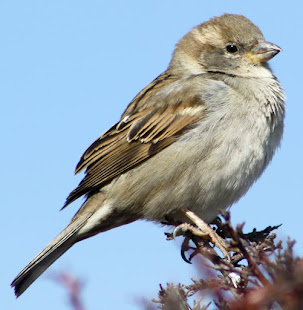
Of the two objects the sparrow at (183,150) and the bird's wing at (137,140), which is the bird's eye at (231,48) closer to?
the sparrow at (183,150)

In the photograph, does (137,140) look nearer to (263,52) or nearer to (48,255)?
(48,255)

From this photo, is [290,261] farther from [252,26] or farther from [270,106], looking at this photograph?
[252,26]

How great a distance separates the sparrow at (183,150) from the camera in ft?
13.7

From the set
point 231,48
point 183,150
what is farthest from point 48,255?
point 231,48

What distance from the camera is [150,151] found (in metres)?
4.48

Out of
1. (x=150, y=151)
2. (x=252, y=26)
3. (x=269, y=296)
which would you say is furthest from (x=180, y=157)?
(x=269, y=296)

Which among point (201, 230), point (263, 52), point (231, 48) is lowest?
point (201, 230)

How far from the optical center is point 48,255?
13.9ft

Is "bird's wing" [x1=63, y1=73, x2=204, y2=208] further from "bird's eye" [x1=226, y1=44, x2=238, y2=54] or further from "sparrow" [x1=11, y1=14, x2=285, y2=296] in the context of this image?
"bird's eye" [x1=226, y1=44, x2=238, y2=54]

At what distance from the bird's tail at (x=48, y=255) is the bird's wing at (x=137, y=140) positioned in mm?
214

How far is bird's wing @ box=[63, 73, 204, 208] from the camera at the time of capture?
14.6 ft

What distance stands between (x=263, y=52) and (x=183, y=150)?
122 cm

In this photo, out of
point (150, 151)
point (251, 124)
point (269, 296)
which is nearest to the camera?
point (269, 296)

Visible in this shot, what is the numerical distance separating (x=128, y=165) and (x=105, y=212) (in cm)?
42
